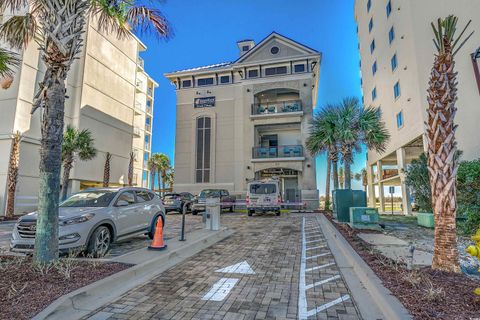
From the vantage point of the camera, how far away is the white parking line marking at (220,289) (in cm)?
414

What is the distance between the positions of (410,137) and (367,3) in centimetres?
1723

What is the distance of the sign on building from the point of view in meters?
29.6

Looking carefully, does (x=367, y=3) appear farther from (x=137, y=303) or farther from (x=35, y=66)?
(x=137, y=303)

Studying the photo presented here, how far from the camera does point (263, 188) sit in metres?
18.4

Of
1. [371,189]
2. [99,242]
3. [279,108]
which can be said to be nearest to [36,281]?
[99,242]

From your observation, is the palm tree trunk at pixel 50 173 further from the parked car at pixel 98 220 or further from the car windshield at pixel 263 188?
the car windshield at pixel 263 188

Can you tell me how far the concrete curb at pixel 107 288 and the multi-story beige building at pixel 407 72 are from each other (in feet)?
45.6

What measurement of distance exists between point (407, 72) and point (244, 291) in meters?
20.0

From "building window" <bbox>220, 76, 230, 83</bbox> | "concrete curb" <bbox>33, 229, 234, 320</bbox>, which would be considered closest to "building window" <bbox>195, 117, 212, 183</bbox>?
"building window" <bbox>220, 76, 230, 83</bbox>

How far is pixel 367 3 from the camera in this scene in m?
27.8

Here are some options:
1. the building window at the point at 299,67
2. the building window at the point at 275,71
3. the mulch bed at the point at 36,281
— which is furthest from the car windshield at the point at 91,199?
the building window at the point at 299,67

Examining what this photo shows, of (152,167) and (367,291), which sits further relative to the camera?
(152,167)

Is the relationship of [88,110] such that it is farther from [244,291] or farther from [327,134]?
[244,291]

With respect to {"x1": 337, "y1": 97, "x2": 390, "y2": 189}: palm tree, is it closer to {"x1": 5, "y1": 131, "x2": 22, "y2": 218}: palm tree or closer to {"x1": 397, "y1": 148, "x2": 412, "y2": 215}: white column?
{"x1": 397, "y1": 148, "x2": 412, "y2": 215}: white column
